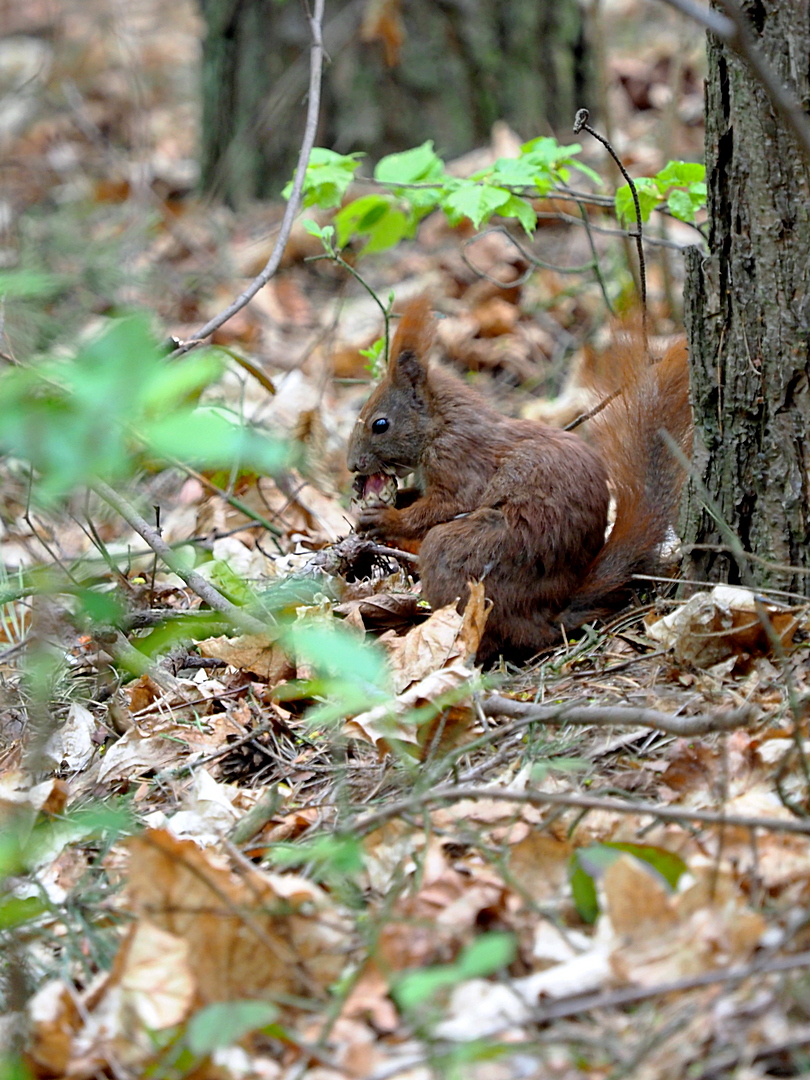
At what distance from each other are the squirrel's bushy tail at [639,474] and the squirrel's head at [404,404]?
68cm

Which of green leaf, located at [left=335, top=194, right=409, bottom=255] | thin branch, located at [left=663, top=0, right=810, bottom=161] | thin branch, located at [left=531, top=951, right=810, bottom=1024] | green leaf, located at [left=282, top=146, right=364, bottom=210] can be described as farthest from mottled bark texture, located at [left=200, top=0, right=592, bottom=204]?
thin branch, located at [left=531, top=951, right=810, bottom=1024]

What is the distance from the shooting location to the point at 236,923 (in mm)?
1571

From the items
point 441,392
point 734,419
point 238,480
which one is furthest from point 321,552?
point 734,419

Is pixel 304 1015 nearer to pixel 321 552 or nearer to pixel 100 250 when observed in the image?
pixel 321 552

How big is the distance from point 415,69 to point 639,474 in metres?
4.14

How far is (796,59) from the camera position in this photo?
6.52ft

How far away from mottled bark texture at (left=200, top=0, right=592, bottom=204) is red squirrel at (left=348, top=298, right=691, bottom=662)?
3593 mm

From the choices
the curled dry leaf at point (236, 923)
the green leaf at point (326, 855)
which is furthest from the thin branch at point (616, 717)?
the curled dry leaf at point (236, 923)

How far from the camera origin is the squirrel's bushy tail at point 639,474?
2697 millimetres

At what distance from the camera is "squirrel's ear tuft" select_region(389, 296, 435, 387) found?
3.27 metres

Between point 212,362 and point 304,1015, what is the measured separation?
911 mm

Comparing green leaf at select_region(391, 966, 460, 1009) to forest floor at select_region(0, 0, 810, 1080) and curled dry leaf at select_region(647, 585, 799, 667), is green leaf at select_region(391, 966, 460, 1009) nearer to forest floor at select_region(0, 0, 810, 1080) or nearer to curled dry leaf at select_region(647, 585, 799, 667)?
forest floor at select_region(0, 0, 810, 1080)

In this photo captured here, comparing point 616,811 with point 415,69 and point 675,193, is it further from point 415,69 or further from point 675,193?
point 415,69

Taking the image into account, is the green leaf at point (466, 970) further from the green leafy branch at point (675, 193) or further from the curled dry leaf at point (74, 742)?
the green leafy branch at point (675, 193)
